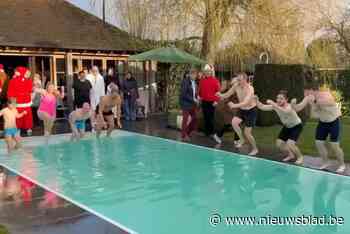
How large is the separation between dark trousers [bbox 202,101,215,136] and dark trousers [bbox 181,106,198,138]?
28 cm

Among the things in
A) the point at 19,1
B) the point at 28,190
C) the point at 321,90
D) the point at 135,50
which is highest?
the point at 19,1

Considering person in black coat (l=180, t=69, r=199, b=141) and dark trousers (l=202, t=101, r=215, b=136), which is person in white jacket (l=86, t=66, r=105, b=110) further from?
dark trousers (l=202, t=101, r=215, b=136)

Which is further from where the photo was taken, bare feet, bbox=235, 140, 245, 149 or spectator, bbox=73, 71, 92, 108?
spectator, bbox=73, 71, 92, 108

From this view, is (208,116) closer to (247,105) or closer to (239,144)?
(239,144)

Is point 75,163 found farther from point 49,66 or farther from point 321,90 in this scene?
point 49,66

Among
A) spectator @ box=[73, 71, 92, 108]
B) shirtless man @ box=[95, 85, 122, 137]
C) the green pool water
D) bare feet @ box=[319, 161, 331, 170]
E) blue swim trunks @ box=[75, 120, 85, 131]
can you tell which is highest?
spectator @ box=[73, 71, 92, 108]

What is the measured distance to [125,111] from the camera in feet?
54.2

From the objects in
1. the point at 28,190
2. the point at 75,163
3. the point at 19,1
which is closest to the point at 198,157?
the point at 75,163

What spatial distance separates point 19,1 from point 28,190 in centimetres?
1385

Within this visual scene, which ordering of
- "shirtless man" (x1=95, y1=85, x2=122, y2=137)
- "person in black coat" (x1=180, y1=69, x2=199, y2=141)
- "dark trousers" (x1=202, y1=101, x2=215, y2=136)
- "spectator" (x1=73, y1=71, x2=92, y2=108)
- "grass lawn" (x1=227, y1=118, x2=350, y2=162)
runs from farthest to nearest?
"spectator" (x1=73, y1=71, x2=92, y2=108) < "dark trousers" (x1=202, y1=101, x2=215, y2=136) < "person in black coat" (x1=180, y1=69, x2=199, y2=141) < "shirtless man" (x1=95, y1=85, x2=122, y2=137) < "grass lawn" (x1=227, y1=118, x2=350, y2=162)

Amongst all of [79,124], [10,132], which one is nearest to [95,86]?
[79,124]

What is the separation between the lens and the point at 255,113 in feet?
33.0

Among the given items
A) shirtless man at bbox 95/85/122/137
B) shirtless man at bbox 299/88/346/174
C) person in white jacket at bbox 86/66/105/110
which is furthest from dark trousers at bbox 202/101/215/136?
shirtless man at bbox 299/88/346/174

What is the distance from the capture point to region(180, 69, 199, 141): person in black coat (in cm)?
1169
